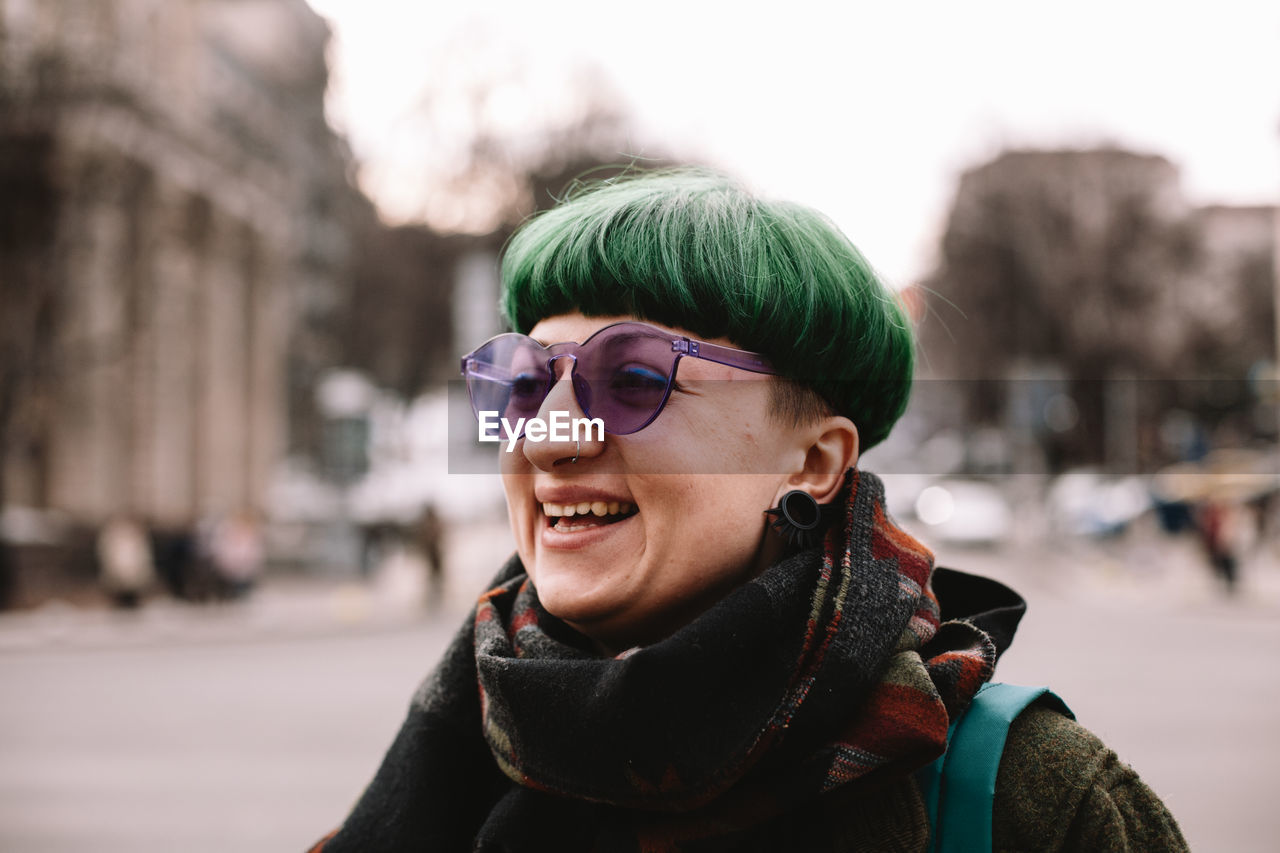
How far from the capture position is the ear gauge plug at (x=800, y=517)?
1698mm

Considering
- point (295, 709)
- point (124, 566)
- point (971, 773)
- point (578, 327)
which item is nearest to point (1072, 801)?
point (971, 773)

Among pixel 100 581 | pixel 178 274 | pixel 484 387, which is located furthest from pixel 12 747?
pixel 178 274

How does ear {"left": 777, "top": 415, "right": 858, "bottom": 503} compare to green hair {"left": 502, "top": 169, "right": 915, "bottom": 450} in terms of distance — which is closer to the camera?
green hair {"left": 502, "top": 169, "right": 915, "bottom": 450}

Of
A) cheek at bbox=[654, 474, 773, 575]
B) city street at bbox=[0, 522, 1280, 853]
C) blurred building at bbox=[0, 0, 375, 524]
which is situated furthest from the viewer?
blurred building at bbox=[0, 0, 375, 524]

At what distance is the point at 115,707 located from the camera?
10.7 meters

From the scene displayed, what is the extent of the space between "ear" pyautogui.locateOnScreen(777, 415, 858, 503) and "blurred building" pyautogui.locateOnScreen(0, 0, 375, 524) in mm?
18990

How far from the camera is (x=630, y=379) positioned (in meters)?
1.70

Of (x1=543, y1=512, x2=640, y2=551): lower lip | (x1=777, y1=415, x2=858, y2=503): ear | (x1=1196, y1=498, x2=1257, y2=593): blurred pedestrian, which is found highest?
(x1=777, y1=415, x2=858, y2=503): ear

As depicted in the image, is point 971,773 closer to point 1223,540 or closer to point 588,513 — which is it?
point 588,513

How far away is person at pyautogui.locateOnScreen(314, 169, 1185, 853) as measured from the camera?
1498mm

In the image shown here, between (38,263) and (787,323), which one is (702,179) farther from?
(38,263)

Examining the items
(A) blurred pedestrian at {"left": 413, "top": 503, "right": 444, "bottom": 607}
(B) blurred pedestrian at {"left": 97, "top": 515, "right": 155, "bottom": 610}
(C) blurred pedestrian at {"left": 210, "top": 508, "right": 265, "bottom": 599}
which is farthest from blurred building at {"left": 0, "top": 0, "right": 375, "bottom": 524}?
(A) blurred pedestrian at {"left": 413, "top": 503, "right": 444, "bottom": 607}

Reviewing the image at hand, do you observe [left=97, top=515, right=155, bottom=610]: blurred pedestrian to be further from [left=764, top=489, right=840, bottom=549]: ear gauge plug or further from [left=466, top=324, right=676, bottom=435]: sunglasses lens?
[left=764, top=489, right=840, bottom=549]: ear gauge plug

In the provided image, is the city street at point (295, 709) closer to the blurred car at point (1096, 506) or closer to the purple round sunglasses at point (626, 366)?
the purple round sunglasses at point (626, 366)
